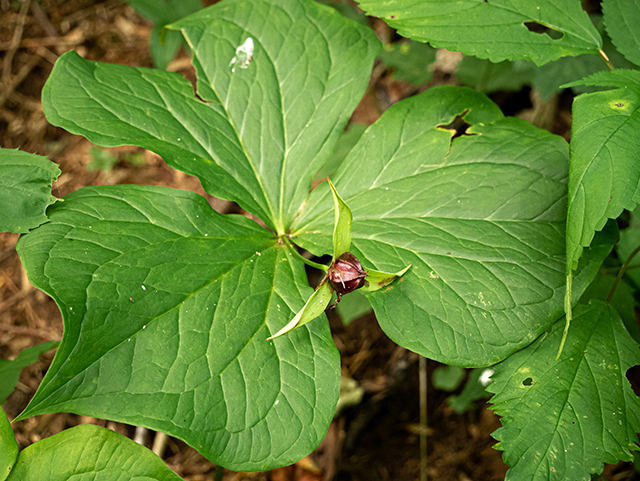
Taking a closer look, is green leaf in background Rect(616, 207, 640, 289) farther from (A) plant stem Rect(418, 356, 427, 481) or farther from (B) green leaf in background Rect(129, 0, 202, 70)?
(B) green leaf in background Rect(129, 0, 202, 70)

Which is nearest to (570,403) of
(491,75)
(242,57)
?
(242,57)

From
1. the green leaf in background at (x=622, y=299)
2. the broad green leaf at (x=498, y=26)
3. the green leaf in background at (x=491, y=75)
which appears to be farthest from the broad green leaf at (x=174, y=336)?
the green leaf in background at (x=491, y=75)

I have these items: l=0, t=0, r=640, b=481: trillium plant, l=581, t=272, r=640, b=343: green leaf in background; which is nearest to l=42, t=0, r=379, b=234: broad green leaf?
l=0, t=0, r=640, b=481: trillium plant

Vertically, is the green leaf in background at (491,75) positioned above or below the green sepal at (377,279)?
above

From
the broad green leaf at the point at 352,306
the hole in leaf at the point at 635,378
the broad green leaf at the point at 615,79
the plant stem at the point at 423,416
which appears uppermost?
the broad green leaf at the point at 615,79

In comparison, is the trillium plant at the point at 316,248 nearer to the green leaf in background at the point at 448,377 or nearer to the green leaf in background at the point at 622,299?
the green leaf in background at the point at 622,299

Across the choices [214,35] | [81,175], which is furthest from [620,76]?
[81,175]
